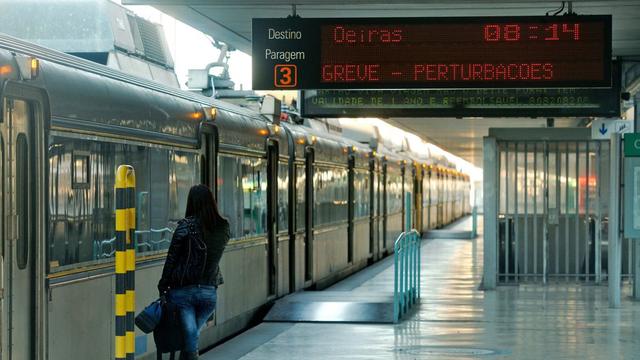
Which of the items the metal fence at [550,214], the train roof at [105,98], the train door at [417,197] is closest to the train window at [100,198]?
the train roof at [105,98]

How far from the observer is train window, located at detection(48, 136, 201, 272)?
765 cm

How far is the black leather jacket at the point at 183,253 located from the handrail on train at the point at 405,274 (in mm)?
5434

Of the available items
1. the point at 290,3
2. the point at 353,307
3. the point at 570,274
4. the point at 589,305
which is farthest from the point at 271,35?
the point at 570,274

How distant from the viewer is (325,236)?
773 inches

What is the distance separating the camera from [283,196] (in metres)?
16.2

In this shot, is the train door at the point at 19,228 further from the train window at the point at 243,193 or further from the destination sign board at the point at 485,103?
the destination sign board at the point at 485,103

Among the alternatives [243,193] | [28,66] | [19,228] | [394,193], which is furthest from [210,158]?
[394,193]

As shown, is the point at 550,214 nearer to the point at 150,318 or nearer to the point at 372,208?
the point at 372,208

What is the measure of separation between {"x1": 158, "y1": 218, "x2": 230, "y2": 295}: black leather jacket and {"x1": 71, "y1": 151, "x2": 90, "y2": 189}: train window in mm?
762

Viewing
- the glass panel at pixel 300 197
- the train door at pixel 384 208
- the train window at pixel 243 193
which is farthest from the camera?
the train door at pixel 384 208

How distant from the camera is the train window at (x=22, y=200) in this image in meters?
7.05

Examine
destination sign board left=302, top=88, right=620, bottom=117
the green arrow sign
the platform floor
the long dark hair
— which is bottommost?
the platform floor

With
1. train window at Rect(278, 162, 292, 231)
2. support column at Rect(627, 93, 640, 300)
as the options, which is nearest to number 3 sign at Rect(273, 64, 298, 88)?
train window at Rect(278, 162, 292, 231)

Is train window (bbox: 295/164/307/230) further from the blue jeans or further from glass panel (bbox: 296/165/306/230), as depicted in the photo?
the blue jeans
